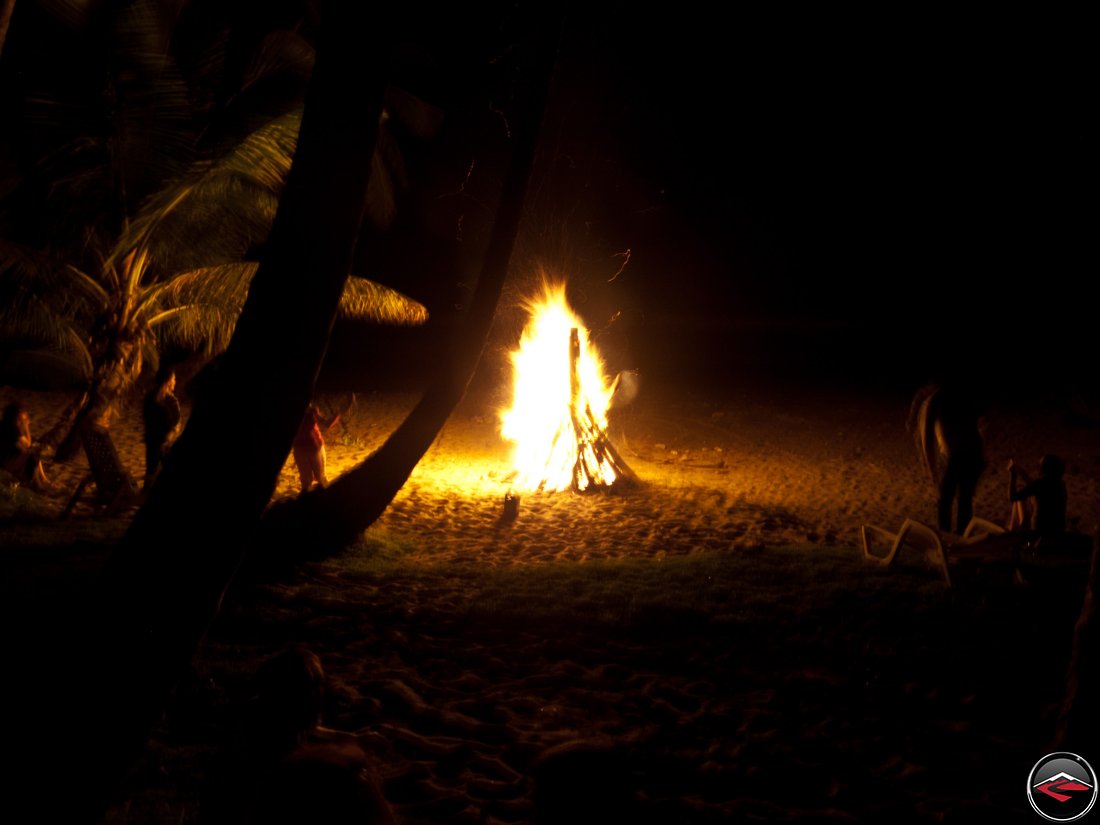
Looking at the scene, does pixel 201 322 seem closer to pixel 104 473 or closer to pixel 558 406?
pixel 104 473

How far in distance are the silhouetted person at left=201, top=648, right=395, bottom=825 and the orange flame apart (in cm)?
860

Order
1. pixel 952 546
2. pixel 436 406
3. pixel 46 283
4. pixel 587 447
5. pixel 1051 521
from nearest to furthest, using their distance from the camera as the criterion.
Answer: pixel 1051 521 < pixel 952 546 < pixel 436 406 < pixel 46 283 < pixel 587 447

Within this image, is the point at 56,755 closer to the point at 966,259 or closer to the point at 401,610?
the point at 401,610

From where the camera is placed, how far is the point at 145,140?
9664 millimetres

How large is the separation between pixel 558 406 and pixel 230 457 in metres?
9.39

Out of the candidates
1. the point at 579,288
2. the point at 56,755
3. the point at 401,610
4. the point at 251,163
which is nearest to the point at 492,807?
the point at 56,755

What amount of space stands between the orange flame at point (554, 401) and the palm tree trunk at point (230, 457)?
8.49m

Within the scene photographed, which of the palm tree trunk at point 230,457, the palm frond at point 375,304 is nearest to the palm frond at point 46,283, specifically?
the palm frond at point 375,304

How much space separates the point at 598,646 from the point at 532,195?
909 cm

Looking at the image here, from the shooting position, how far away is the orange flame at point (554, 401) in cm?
1162

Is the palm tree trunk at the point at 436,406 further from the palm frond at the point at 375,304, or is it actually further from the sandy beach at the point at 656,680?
the palm frond at the point at 375,304

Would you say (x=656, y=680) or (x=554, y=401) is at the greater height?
(x=554, y=401)

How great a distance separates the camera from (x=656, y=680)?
5.01 metres

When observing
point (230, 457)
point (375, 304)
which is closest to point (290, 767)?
point (230, 457)
